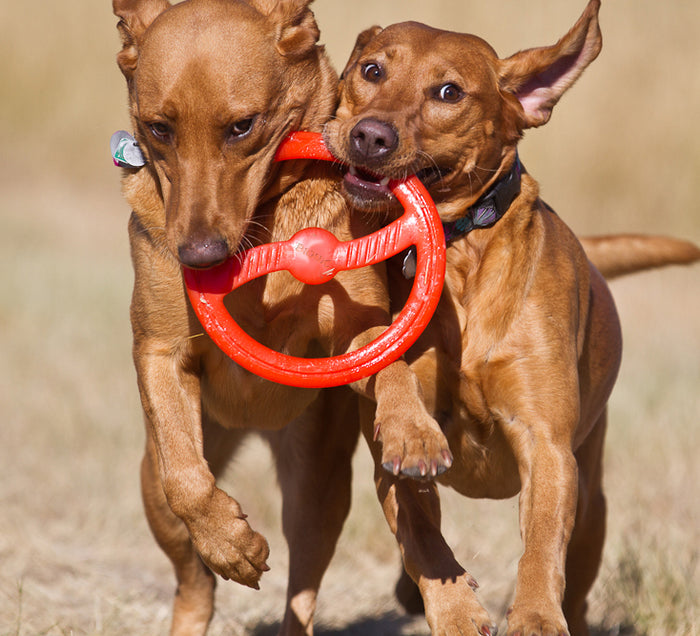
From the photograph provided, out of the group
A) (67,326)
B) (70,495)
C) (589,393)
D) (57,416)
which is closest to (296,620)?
(589,393)

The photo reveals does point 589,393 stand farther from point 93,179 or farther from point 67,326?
point 93,179

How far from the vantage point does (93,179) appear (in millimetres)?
15312

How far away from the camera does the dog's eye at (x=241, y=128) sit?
3767mm

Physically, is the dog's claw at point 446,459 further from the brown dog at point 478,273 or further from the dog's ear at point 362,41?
the dog's ear at point 362,41

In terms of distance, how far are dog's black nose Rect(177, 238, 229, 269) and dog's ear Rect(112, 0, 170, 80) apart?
0.86 metres

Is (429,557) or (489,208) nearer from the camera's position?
(429,557)

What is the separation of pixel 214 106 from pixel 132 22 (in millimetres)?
740

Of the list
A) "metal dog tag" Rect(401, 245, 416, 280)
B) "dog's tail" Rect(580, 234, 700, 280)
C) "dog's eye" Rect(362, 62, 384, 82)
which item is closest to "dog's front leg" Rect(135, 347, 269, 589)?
"metal dog tag" Rect(401, 245, 416, 280)

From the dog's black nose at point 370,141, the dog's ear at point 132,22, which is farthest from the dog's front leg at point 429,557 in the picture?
the dog's ear at point 132,22

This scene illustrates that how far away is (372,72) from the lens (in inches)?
172

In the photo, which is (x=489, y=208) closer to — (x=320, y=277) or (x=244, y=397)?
(x=320, y=277)

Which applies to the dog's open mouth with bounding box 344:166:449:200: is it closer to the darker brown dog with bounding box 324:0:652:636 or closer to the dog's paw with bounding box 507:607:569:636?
the darker brown dog with bounding box 324:0:652:636

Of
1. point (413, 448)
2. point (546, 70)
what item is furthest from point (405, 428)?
point (546, 70)

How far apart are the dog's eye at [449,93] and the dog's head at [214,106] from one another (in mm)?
521
